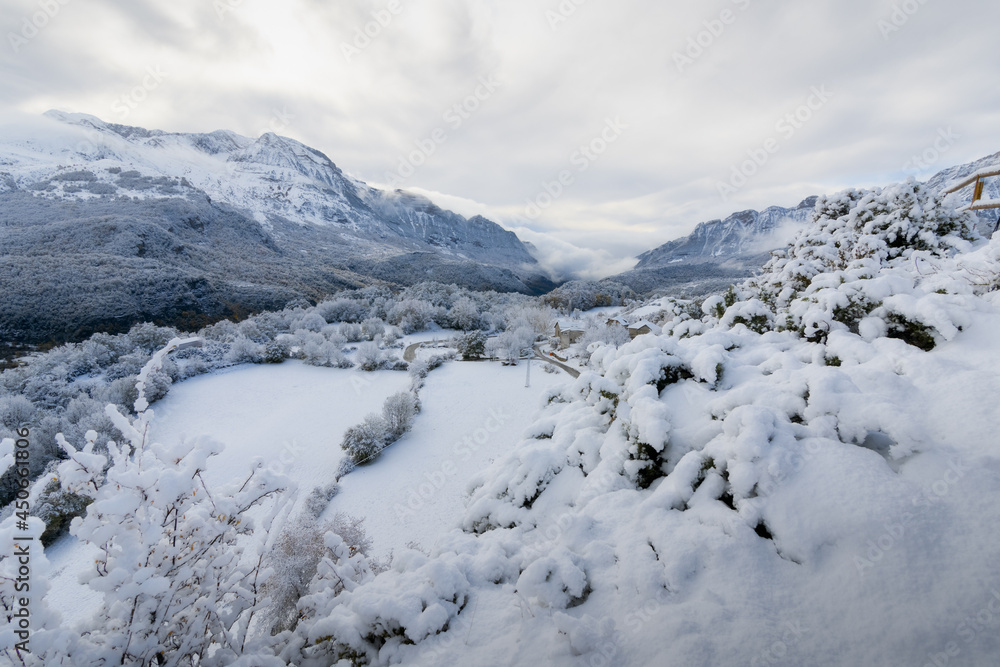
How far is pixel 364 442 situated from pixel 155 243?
193 ft

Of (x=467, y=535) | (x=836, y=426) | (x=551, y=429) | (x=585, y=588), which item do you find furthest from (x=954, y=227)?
(x=467, y=535)

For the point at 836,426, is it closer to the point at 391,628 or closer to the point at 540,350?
the point at 391,628

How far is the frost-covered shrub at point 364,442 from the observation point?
14250 mm

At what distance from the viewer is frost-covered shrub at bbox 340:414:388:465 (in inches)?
561

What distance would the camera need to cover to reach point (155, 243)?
167 ft

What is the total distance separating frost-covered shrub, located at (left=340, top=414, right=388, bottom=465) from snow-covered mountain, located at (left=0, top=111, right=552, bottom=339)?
105ft

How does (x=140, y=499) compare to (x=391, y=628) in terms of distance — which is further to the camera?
(x=391, y=628)

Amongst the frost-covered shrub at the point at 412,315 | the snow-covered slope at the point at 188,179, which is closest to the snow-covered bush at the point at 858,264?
the frost-covered shrub at the point at 412,315

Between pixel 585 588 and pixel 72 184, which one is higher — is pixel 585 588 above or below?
below

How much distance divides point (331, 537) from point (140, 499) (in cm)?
174

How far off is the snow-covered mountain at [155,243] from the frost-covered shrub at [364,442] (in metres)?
32.1

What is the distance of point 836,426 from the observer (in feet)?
10.4

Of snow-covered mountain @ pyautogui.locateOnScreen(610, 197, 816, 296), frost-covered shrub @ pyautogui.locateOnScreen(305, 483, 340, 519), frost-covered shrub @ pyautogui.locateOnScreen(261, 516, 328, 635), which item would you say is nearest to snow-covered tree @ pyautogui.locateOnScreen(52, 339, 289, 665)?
frost-covered shrub @ pyautogui.locateOnScreen(261, 516, 328, 635)

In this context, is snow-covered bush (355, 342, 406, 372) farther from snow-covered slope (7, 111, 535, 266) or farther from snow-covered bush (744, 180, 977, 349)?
snow-covered slope (7, 111, 535, 266)
